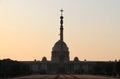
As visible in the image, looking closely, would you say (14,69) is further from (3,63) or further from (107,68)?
(107,68)

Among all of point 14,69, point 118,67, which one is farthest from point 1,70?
point 118,67

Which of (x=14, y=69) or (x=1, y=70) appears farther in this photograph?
(x=14, y=69)

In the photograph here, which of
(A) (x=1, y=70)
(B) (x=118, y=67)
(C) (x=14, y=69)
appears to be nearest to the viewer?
(A) (x=1, y=70)

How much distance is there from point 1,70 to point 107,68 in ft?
197

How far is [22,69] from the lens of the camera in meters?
193

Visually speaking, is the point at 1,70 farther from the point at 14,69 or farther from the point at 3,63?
the point at 14,69

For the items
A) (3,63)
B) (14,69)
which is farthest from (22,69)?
(3,63)

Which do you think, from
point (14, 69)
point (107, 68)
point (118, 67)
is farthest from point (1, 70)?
point (107, 68)

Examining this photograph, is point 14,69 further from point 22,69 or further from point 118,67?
point 118,67

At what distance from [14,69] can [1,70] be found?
2308 cm

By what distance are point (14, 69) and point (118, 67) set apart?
33.0 metres

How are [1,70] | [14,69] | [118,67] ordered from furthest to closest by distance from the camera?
[14,69], [118,67], [1,70]

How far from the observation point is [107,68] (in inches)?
7859

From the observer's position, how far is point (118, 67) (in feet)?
531
